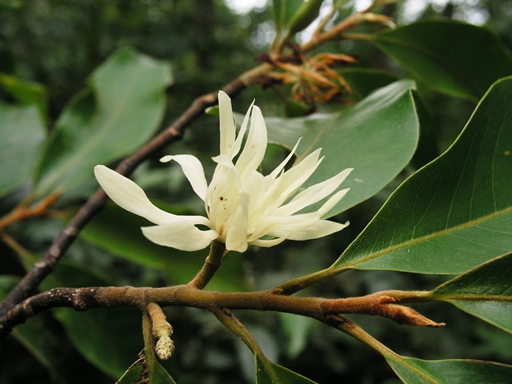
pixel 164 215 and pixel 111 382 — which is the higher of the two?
pixel 164 215

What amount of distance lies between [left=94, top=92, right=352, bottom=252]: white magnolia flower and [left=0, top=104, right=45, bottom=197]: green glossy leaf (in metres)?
0.85

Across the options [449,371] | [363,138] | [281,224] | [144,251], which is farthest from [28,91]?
[449,371]

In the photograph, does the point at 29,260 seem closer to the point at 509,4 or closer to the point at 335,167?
the point at 335,167

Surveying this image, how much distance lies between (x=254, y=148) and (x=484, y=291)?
0.22m

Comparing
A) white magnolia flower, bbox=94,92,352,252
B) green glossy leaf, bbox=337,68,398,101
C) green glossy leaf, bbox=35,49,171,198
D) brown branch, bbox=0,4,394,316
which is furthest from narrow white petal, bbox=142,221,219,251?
green glossy leaf, bbox=35,49,171,198

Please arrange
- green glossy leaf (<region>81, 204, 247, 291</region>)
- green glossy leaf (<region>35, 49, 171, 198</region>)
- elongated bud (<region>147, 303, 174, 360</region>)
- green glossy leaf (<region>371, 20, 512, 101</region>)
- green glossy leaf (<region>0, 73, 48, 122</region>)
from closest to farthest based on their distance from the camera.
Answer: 1. elongated bud (<region>147, 303, 174, 360</region>)
2. green glossy leaf (<region>371, 20, 512, 101</region>)
3. green glossy leaf (<region>81, 204, 247, 291</region>)
4. green glossy leaf (<region>35, 49, 171, 198</region>)
5. green glossy leaf (<region>0, 73, 48, 122</region>)

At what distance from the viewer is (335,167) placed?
0.57m

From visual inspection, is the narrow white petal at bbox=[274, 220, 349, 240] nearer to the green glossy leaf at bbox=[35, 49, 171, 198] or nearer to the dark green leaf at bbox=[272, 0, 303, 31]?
the dark green leaf at bbox=[272, 0, 303, 31]

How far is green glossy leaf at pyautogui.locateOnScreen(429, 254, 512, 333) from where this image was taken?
0.39 m

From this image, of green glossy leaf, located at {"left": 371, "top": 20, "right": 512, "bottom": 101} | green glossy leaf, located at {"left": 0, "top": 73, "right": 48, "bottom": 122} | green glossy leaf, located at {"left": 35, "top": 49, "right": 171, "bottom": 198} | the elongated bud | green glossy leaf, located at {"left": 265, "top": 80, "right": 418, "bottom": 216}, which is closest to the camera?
the elongated bud

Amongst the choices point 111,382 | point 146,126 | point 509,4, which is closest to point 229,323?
point 146,126

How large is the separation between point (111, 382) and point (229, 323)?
3.16 ft

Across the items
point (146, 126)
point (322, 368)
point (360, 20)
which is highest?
point (360, 20)

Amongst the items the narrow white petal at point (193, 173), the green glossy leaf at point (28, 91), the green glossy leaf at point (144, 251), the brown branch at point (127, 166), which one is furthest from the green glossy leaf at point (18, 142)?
the narrow white petal at point (193, 173)
